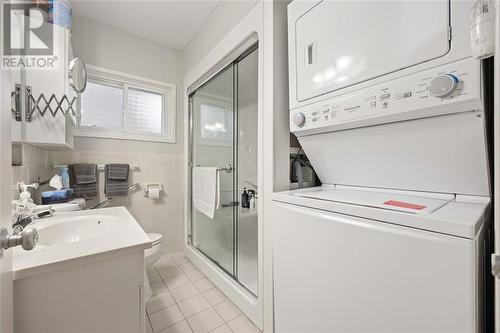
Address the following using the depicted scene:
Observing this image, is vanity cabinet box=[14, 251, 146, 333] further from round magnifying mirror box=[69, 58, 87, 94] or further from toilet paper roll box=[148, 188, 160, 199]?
toilet paper roll box=[148, 188, 160, 199]

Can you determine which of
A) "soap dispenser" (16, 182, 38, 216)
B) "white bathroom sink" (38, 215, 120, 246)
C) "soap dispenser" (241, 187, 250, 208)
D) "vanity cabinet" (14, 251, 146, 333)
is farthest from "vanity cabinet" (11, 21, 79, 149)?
"soap dispenser" (241, 187, 250, 208)

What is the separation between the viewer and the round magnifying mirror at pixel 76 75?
4.46ft

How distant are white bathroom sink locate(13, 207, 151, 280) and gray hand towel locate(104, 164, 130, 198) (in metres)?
0.83

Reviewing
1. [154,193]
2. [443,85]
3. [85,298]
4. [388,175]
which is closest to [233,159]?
[154,193]

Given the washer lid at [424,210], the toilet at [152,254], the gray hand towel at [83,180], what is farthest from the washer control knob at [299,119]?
the gray hand towel at [83,180]

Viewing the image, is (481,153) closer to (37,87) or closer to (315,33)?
(315,33)

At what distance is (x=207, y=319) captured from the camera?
1474 mm

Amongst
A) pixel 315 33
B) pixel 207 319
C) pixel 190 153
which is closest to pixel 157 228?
pixel 190 153

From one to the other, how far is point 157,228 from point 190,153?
0.98 meters

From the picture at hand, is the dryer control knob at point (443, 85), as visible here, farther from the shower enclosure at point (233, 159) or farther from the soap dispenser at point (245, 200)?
the soap dispenser at point (245, 200)

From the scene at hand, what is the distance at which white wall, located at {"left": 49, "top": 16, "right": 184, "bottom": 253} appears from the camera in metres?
2.05

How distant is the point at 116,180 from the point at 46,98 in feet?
3.20

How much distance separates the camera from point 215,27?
191 cm

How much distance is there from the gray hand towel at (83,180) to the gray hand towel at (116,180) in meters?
0.10
